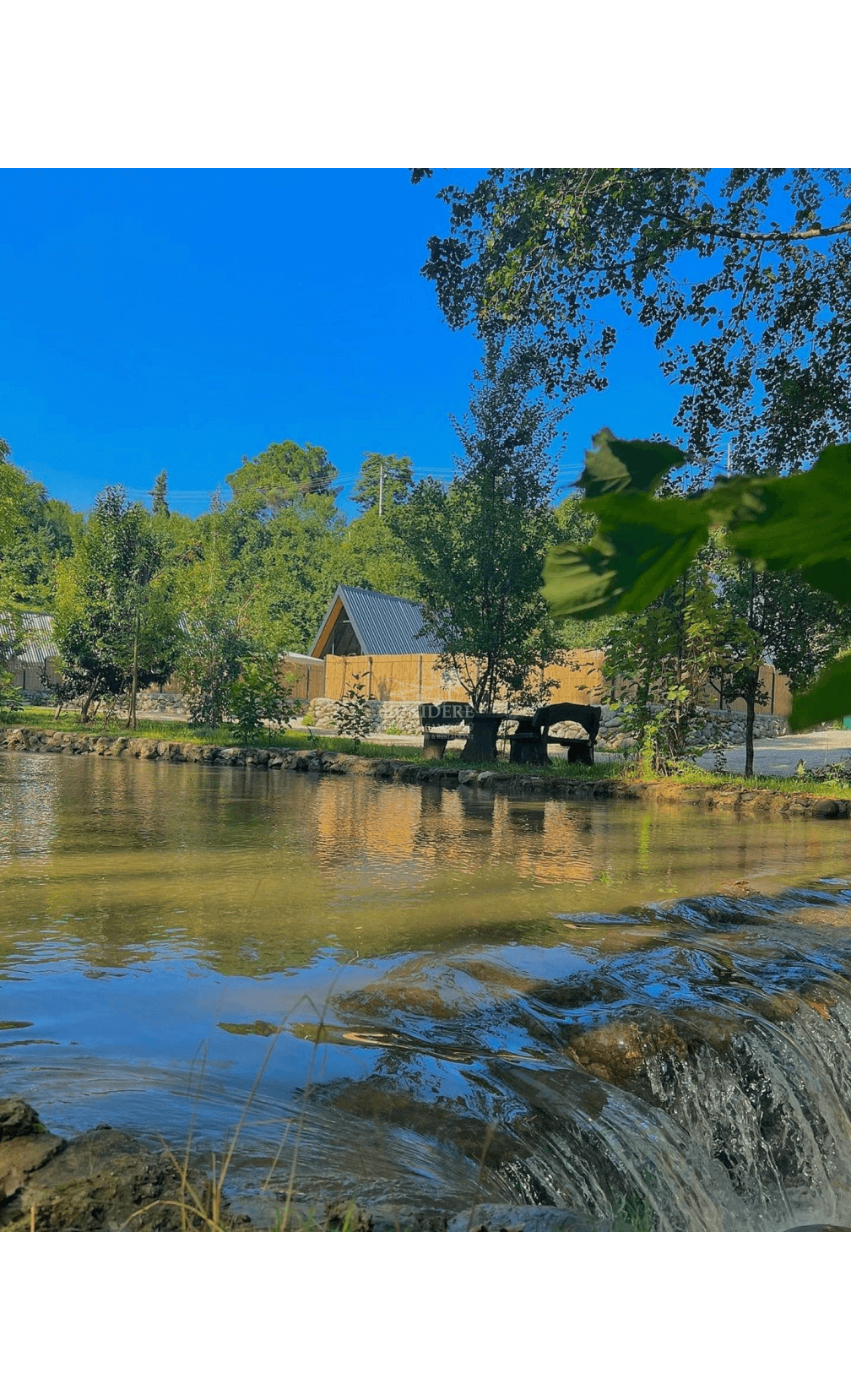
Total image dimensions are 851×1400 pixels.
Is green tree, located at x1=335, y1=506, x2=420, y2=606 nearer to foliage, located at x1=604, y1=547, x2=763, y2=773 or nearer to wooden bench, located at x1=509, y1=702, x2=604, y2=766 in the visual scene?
wooden bench, located at x1=509, y1=702, x2=604, y2=766

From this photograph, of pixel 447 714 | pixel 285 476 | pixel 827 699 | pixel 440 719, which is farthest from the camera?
pixel 285 476

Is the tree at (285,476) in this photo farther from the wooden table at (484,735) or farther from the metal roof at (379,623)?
the wooden table at (484,735)

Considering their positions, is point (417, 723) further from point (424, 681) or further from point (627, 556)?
point (627, 556)

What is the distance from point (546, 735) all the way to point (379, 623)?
19.3 meters

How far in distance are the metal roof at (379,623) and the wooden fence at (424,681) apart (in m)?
1.17

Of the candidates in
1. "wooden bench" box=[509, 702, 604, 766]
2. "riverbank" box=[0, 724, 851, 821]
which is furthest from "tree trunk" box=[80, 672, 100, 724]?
"wooden bench" box=[509, 702, 604, 766]

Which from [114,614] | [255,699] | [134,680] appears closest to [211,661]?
[134,680]

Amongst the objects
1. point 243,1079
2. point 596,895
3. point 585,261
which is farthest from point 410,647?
point 243,1079

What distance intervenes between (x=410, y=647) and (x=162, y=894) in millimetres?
27877

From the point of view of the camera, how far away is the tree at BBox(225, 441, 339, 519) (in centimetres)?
6688

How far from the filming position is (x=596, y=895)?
563cm

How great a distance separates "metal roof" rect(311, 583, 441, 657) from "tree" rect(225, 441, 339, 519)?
34124mm

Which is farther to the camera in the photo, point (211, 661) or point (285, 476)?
point (285, 476)

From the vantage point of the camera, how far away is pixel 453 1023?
3379 mm
